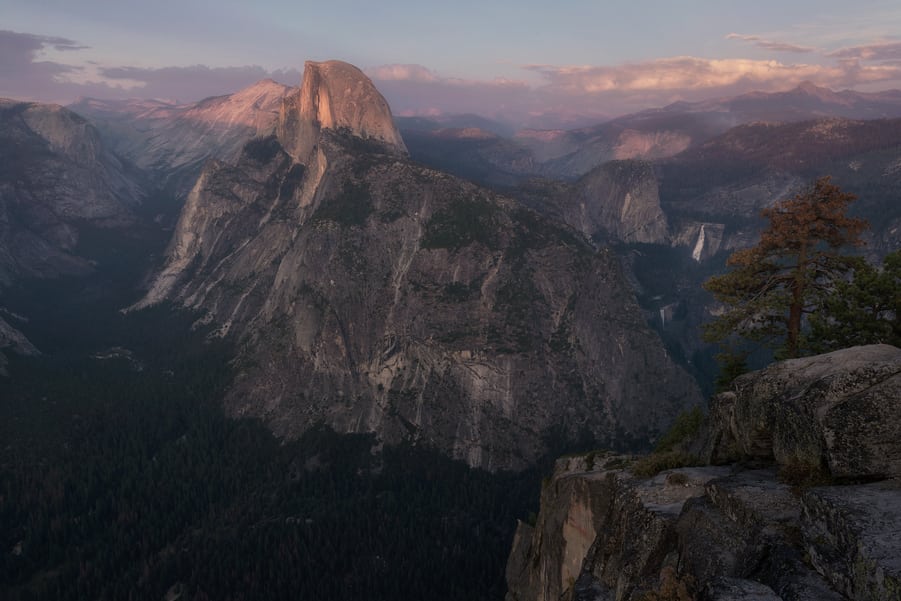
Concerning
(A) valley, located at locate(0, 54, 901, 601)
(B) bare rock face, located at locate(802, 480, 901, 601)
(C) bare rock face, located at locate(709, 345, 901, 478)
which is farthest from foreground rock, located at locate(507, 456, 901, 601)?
(A) valley, located at locate(0, 54, 901, 601)

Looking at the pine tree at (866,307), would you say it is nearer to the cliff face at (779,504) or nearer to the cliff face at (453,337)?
the cliff face at (779,504)

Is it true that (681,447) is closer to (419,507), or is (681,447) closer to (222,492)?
(419,507)

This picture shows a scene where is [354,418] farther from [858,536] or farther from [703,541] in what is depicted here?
[858,536]

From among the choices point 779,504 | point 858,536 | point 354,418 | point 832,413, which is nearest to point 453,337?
point 354,418

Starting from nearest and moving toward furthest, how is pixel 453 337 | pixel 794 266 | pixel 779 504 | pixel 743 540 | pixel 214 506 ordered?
pixel 743 540
pixel 779 504
pixel 794 266
pixel 214 506
pixel 453 337

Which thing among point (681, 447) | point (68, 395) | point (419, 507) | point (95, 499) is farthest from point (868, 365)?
point (68, 395)

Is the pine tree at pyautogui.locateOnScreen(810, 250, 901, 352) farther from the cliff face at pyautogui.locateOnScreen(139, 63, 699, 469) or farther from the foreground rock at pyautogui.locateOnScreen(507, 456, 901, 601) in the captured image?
the cliff face at pyautogui.locateOnScreen(139, 63, 699, 469)

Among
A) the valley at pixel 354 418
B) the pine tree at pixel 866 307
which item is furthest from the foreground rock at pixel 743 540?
the valley at pixel 354 418
